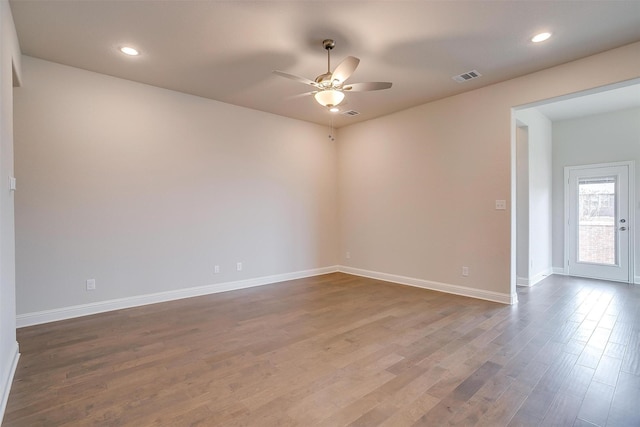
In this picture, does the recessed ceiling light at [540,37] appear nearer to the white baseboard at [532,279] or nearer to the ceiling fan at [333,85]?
the ceiling fan at [333,85]

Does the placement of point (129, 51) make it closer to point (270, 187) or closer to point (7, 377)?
point (270, 187)

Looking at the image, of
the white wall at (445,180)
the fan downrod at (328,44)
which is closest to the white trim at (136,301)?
the white wall at (445,180)

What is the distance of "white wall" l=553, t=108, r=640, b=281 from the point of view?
535 cm

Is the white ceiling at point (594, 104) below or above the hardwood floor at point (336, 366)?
above

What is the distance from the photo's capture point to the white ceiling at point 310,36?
8.77ft

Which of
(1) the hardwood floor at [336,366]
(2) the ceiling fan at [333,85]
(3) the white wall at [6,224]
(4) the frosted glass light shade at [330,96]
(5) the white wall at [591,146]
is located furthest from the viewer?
(5) the white wall at [591,146]

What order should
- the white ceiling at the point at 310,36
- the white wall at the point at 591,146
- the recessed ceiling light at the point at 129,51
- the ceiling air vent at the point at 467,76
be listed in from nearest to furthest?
the white ceiling at the point at 310,36
the recessed ceiling light at the point at 129,51
the ceiling air vent at the point at 467,76
the white wall at the point at 591,146

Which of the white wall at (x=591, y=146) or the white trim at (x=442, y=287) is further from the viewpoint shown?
the white wall at (x=591, y=146)

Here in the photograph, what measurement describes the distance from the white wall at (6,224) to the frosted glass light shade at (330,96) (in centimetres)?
249

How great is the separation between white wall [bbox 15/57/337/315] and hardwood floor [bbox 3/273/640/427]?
0.61m

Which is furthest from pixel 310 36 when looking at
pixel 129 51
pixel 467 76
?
pixel 467 76

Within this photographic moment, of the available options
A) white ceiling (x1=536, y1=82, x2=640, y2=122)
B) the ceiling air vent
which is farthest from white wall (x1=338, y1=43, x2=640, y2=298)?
white ceiling (x1=536, y1=82, x2=640, y2=122)

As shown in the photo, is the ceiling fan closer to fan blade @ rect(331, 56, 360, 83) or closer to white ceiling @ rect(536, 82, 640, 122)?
fan blade @ rect(331, 56, 360, 83)

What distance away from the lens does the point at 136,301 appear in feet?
13.6
